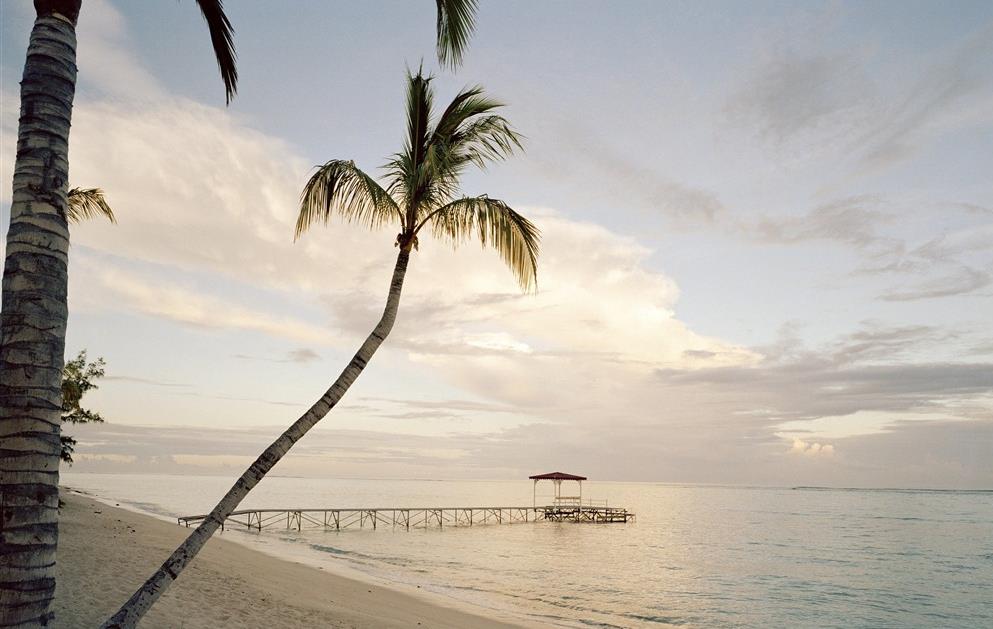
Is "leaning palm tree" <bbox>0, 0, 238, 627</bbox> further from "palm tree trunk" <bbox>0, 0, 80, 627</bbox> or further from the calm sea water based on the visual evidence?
the calm sea water

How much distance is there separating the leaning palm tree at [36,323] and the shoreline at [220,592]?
5666mm

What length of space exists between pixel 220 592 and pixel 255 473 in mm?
9166

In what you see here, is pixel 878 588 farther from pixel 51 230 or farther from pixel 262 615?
pixel 51 230

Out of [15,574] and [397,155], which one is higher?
[397,155]

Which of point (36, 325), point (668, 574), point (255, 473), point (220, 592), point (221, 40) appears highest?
point (221, 40)

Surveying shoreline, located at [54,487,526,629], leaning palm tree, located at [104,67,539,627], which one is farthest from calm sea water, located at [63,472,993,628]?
leaning palm tree, located at [104,67,539,627]

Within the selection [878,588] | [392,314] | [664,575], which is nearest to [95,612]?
[392,314]

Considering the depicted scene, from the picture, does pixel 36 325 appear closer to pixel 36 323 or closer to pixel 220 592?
pixel 36 323

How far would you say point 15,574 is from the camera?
3926mm

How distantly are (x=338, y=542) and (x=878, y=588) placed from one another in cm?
3034

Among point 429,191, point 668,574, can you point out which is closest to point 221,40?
point 429,191

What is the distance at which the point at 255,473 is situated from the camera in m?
6.24

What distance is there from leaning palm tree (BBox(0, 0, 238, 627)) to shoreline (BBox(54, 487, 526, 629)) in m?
5.67

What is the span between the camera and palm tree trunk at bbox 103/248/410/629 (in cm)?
561
